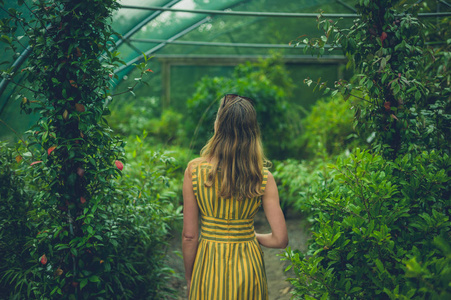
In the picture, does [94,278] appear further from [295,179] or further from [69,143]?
[295,179]

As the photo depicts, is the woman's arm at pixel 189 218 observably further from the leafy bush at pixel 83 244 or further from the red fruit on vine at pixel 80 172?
the red fruit on vine at pixel 80 172

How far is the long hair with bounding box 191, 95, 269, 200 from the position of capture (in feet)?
5.86

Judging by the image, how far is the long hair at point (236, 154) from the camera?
70.3 inches

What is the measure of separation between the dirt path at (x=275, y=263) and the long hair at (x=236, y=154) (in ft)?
5.58

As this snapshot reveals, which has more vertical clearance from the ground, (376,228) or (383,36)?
(383,36)

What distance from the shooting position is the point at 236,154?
5.93 feet

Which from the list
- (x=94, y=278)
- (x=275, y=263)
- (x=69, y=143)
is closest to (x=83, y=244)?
(x=94, y=278)

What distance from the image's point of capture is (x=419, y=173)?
2045 mm

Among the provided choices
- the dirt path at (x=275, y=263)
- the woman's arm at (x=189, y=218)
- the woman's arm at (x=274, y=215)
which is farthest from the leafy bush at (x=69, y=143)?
the dirt path at (x=275, y=263)

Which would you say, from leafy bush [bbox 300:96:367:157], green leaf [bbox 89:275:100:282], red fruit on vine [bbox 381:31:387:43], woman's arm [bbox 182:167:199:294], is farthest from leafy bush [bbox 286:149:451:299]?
leafy bush [bbox 300:96:367:157]

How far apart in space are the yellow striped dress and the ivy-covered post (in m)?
0.69

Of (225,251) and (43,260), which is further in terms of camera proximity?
(43,260)

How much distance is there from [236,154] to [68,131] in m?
1.05

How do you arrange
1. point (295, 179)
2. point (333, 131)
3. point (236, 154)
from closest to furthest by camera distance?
point (236, 154)
point (295, 179)
point (333, 131)
